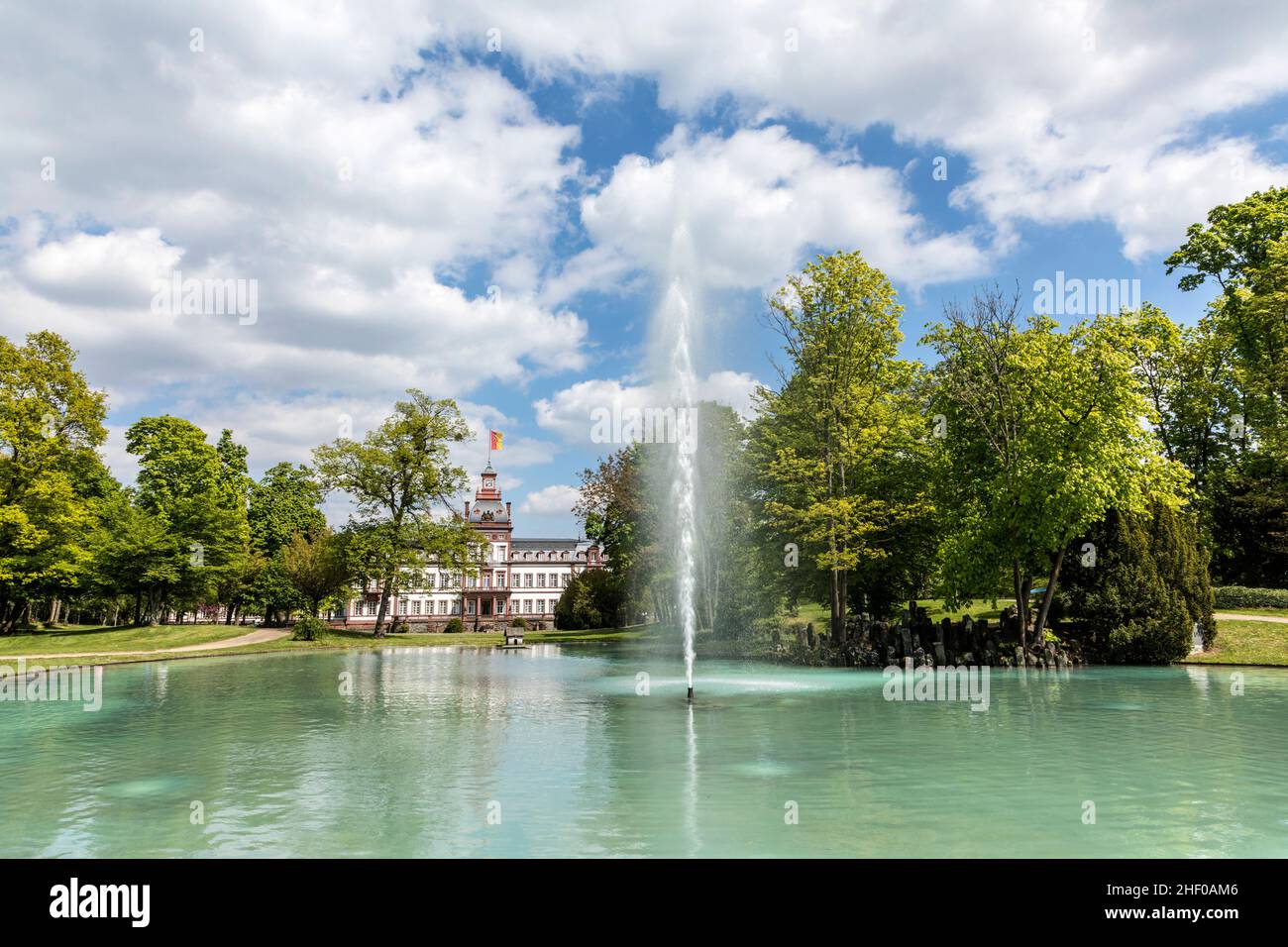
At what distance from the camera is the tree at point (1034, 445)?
2705cm

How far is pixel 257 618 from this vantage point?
81.8 meters

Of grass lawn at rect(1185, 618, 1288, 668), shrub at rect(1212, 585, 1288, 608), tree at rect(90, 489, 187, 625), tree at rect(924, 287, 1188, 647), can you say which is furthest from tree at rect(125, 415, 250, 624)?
shrub at rect(1212, 585, 1288, 608)

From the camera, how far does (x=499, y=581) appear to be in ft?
325

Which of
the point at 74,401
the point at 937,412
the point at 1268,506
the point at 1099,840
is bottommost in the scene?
the point at 1099,840

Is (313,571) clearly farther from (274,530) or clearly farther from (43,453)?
(43,453)

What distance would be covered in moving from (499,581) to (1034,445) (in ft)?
260

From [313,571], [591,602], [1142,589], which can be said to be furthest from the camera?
[591,602]

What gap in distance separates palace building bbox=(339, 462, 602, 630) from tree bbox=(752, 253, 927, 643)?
6165cm

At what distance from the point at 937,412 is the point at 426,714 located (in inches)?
915

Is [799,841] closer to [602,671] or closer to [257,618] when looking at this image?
[602,671]

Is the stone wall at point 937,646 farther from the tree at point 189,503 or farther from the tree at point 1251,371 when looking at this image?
the tree at point 189,503

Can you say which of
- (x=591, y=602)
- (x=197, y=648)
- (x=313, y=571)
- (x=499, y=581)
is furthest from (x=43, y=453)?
(x=499, y=581)
